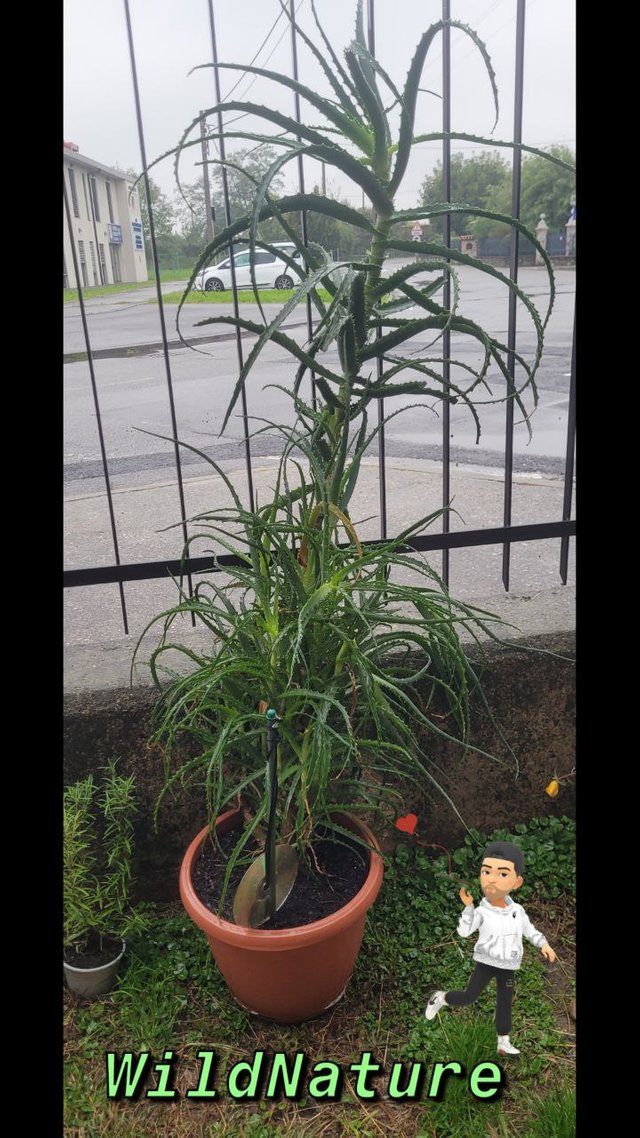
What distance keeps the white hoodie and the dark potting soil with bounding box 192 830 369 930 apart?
1.04ft

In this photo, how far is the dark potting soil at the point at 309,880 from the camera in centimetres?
158

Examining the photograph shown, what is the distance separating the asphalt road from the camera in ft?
13.3

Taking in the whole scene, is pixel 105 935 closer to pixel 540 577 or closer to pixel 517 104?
pixel 517 104

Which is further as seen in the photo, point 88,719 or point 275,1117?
point 88,719

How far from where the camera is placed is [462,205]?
146 centimetres

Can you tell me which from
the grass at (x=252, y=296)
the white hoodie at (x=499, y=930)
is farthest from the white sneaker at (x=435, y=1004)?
the grass at (x=252, y=296)

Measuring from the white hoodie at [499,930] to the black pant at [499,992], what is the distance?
0.03 metres

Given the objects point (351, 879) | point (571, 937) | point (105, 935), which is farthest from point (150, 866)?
point (571, 937)

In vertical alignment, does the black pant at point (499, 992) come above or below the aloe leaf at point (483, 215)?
below

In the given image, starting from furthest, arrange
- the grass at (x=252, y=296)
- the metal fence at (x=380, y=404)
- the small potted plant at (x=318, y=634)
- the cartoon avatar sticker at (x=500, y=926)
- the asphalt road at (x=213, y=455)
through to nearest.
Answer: the asphalt road at (x=213, y=455)
the grass at (x=252, y=296)
the metal fence at (x=380, y=404)
the small potted plant at (x=318, y=634)
the cartoon avatar sticker at (x=500, y=926)

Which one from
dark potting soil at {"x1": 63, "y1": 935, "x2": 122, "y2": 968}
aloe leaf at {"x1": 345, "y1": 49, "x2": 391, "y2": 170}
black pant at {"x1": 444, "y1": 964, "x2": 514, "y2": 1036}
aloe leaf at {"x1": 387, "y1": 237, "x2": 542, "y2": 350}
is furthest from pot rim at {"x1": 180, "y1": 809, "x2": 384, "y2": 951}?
aloe leaf at {"x1": 345, "y1": 49, "x2": 391, "y2": 170}

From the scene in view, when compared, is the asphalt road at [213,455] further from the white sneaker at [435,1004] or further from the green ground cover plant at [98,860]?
the white sneaker at [435,1004]

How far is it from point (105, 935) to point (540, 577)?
258 cm

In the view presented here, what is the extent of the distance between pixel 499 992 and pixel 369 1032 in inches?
15.7
